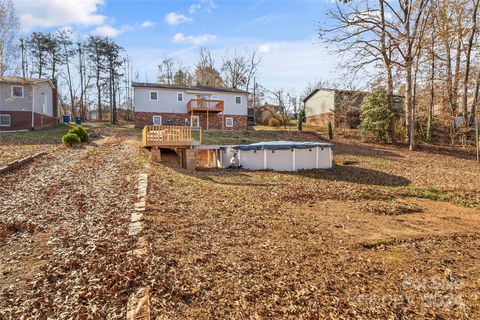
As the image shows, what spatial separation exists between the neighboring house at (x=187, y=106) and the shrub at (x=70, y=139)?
11.0 m

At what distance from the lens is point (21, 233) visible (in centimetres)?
506

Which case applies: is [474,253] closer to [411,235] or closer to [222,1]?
[411,235]

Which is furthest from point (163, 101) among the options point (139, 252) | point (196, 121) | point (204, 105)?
point (139, 252)

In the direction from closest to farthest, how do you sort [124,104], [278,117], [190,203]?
[190,203], [278,117], [124,104]

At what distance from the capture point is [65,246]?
4.55 metres

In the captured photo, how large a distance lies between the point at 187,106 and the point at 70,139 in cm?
1325

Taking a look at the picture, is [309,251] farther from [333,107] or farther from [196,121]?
[333,107]

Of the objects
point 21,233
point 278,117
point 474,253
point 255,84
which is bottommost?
point 474,253

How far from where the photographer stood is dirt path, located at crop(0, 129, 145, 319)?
3.22 metres

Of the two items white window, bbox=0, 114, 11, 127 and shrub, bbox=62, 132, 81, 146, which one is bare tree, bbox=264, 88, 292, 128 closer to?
shrub, bbox=62, 132, 81, 146

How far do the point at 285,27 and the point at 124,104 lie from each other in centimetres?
3702

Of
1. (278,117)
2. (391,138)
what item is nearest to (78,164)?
(391,138)

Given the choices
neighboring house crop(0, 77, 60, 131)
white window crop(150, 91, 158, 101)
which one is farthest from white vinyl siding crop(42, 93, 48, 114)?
white window crop(150, 91, 158, 101)

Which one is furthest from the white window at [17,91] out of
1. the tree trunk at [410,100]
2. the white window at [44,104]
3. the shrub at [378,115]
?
the tree trunk at [410,100]
